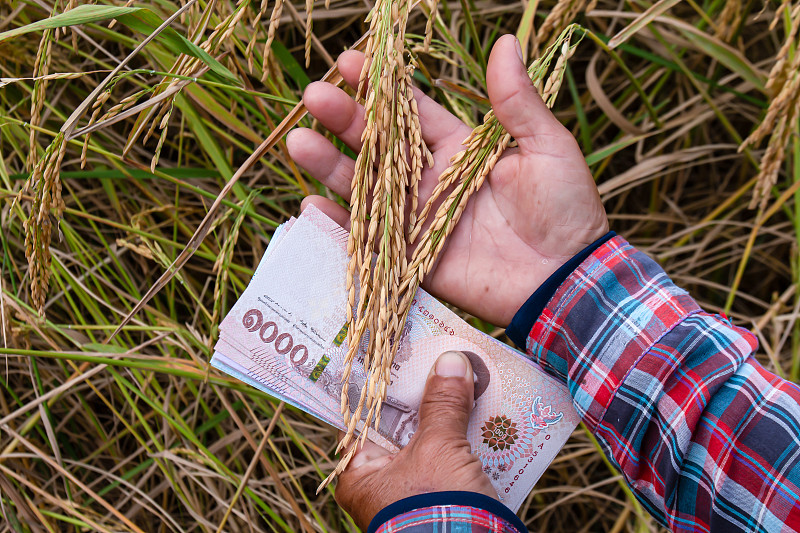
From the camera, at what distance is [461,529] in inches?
36.4

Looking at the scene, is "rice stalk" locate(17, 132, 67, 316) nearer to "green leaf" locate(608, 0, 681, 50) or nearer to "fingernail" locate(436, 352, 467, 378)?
"fingernail" locate(436, 352, 467, 378)

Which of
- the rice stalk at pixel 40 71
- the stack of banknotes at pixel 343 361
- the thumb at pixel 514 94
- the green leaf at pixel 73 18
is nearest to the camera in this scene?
the green leaf at pixel 73 18

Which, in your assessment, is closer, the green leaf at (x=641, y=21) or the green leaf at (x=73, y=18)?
the green leaf at (x=73, y=18)

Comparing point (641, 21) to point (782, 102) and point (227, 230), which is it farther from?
point (227, 230)

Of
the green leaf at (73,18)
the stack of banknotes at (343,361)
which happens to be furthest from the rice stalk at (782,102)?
the green leaf at (73,18)

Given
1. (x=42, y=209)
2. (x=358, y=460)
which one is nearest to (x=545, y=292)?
(x=358, y=460)

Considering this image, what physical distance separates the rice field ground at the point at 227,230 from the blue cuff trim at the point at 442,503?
0.36m

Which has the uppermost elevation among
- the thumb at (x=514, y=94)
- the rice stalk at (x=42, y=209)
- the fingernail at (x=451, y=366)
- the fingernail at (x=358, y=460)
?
the thumb at (x=514, y=94)

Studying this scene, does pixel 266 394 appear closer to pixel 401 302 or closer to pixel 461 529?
pixel 401 302

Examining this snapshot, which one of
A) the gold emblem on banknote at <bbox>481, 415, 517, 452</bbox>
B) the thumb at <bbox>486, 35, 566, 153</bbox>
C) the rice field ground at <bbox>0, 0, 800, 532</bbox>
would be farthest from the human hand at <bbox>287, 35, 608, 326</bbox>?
the gold emblem on banknote at <bbox>481, 415, 517, 452</bbox>

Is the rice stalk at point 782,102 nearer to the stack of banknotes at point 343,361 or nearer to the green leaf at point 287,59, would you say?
the stack of banknotes at point 343,361

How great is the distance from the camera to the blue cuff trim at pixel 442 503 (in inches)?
37.3

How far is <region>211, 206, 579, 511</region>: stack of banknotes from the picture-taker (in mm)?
1152

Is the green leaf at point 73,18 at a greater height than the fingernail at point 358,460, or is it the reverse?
the green leaf at point 73,18
